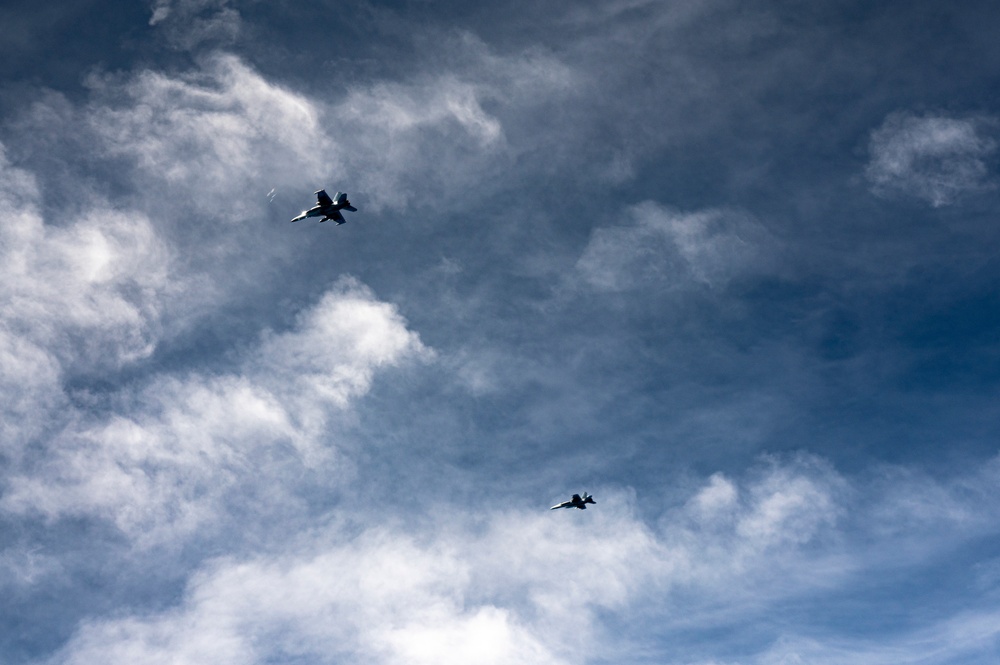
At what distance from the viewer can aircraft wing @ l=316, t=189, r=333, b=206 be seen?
117250 millimetres

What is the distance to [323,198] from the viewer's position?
118 m

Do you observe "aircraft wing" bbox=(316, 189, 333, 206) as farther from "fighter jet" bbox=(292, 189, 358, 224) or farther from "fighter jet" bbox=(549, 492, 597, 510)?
"fighter jet" bbox=(549, 492, 597, 510)

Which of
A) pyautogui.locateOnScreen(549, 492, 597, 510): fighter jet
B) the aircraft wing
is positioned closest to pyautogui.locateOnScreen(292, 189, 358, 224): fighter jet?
the aircraft wing

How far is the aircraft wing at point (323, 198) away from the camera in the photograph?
4616 inches

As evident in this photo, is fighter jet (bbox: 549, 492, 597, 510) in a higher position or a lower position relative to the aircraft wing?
lower

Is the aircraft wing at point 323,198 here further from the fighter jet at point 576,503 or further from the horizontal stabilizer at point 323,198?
the fighter jet at point 576,503

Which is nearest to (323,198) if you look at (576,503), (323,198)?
(323,198)

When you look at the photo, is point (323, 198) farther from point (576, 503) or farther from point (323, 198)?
point (576, 503)

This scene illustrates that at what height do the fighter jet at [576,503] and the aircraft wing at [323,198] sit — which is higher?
the aircraft wing at [323,198]

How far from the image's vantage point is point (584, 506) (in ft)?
484

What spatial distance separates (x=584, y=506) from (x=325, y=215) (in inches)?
3067

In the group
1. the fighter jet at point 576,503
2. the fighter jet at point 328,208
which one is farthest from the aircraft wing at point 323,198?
the fighter jet at point 576,503

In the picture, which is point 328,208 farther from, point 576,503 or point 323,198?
point 576,503

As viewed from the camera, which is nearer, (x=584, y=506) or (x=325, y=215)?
(x=325, y=215)
